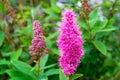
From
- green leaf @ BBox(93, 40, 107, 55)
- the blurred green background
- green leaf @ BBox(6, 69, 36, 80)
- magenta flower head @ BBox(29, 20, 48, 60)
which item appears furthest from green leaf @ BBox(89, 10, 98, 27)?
magenta flower head @ BBox(29, 20, 48, 60)

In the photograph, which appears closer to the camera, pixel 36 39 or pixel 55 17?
pixel 36 39

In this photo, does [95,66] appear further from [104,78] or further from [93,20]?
[93,20]

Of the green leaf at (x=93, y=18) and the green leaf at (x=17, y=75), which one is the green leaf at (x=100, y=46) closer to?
the green leaf at (x=93, y=18)

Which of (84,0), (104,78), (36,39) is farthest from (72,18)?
(104,78)

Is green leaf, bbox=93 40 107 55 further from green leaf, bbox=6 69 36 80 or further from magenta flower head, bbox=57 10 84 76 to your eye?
magenta flower head, bbox=57 10 84 76

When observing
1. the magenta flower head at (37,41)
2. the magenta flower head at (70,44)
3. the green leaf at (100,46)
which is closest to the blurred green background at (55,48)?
the green leaf at (100,46)

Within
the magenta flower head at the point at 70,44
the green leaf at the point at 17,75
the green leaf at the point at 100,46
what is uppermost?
the magenta flower head at the point at 70,44

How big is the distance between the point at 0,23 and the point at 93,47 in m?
0.76

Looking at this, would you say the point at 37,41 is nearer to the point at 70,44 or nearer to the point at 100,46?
the point at 70,44

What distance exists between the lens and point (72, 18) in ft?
5.32

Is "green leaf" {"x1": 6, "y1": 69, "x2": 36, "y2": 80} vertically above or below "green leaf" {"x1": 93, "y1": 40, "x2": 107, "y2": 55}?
below

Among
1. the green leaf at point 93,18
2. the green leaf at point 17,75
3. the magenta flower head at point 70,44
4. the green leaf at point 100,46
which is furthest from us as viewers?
the green leaf at point 93,18

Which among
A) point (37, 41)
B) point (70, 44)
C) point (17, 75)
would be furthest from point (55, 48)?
point (70, 44)

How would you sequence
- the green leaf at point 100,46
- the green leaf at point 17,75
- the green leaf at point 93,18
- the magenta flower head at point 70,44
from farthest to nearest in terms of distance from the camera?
the green leaf at point 93,18 < the green leaf at point 100,46 < the green leaf at point 17,75 < the magenta flower head at point 70,44
